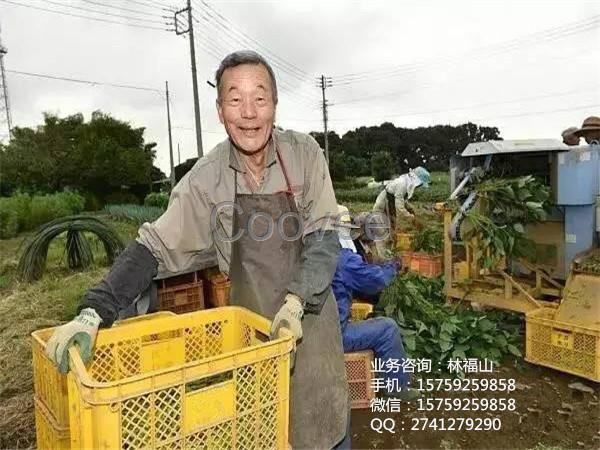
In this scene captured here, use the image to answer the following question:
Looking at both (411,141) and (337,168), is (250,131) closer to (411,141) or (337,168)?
(337,168)

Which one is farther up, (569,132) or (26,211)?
(569,132)

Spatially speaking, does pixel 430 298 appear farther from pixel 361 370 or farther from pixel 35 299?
pixel 35 299

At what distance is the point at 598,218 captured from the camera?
419 cm

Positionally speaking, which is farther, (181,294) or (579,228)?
(181,294)

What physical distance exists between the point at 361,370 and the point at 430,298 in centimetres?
245

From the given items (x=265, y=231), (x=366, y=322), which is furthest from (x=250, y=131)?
(x=366, y=322)

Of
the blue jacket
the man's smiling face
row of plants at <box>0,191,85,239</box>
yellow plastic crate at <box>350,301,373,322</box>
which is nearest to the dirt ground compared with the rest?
yellow plastic crate at <box>350,301,373,322</box>

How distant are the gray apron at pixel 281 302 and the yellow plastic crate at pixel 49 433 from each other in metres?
0.70

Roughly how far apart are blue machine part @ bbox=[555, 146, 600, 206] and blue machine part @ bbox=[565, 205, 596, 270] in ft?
0.30

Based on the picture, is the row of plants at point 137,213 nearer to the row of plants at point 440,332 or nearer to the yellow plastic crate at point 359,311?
the row of plants at point 440,332

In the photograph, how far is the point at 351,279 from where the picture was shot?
10.7ft

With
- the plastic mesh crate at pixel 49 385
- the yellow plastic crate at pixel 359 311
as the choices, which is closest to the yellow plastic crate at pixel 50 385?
the plastic mesh crate at pixel 49 385

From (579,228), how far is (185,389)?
13.1ft

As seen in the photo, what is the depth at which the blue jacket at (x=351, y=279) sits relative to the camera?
10.5 ft
